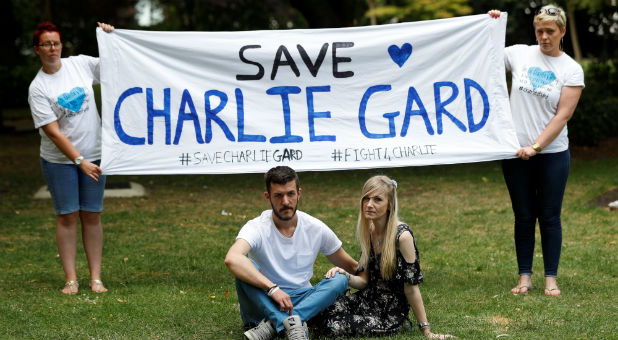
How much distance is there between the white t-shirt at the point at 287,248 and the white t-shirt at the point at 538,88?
1881 mm

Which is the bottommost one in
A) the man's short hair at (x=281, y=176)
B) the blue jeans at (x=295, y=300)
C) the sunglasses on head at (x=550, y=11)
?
the blue jeans at (x=295, y=300)

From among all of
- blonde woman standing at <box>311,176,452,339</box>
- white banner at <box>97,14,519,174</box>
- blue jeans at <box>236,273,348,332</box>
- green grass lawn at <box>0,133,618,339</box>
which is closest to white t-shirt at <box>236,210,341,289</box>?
blue jeans at <box>236,273,348,332</box>

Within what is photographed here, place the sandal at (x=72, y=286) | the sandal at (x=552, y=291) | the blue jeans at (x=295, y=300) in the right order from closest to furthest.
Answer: the blue jeans at (x=295, y=300) < the sandal at (x=552, y=291) < the sandal at (x=72, y=286)

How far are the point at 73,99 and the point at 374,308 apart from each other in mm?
2754

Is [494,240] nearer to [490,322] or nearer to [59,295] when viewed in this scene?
[490,322]

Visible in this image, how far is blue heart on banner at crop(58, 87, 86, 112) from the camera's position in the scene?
20.3 ft

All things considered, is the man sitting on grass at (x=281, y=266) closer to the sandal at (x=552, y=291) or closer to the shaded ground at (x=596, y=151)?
the sandal at (x=552, y=291)

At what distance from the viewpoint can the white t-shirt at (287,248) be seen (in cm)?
513

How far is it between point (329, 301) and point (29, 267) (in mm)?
3815

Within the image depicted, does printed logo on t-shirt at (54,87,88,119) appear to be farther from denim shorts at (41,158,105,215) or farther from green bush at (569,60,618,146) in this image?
green bush at (569,60,618,146)

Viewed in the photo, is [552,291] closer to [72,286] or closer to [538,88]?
[538,88]

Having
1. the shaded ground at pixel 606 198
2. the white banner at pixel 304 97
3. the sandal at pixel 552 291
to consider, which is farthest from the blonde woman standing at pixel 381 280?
the shaded ground at pixel 606 198

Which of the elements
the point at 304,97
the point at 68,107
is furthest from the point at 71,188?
the point at 304,97

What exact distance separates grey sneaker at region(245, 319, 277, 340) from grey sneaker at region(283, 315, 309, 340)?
120 mm
